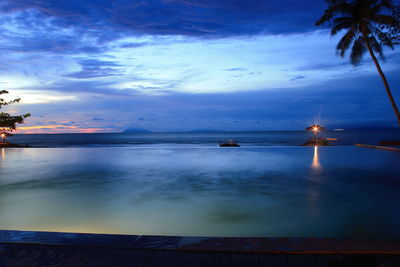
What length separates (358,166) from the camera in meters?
12.3

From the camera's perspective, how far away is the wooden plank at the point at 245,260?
97.3 inches

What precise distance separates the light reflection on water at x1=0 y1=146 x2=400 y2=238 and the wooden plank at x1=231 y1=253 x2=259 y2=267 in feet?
7.89

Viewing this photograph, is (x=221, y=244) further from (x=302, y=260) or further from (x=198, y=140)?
(x=198, y=140)

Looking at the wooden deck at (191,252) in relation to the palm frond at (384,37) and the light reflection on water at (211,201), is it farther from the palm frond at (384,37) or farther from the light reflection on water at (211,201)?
the palm frond at (384,37)

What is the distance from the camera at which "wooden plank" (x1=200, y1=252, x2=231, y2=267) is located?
97.8 inches

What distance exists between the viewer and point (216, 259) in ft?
8.42

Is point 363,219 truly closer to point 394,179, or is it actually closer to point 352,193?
point 352,193

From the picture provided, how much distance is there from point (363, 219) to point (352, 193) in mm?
2185

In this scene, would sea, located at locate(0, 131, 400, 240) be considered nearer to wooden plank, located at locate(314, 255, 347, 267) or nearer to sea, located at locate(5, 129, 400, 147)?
wooden plank, located at locate(314, 255, 347, 267)

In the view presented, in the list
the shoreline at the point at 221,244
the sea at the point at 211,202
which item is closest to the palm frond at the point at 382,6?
the sea at the point at 211,202

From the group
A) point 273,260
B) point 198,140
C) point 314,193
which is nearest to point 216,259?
point 273,260

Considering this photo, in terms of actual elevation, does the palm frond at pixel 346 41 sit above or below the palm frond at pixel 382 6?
below

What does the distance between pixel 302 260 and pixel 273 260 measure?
253 millimetres

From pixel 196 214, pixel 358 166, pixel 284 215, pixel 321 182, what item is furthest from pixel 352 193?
pixel 358 166
